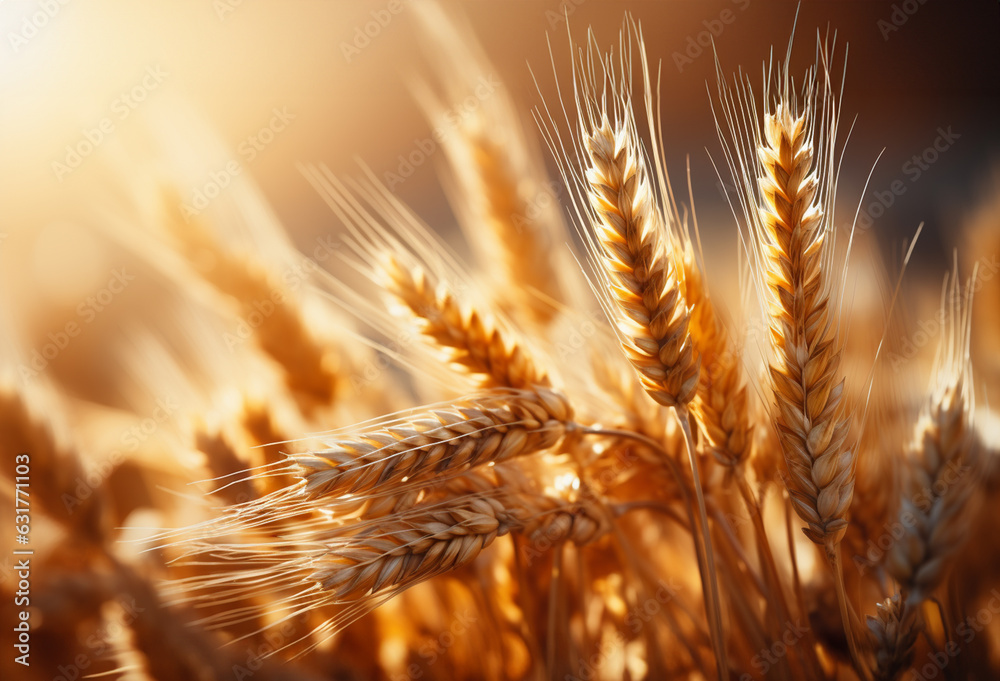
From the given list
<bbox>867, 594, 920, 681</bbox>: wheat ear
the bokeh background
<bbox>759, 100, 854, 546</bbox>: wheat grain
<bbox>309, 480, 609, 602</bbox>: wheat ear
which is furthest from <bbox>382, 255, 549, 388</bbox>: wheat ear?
the bokeh background

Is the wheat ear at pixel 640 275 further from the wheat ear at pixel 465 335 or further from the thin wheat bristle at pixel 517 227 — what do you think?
the thin wheat bristle at pixel 517 227

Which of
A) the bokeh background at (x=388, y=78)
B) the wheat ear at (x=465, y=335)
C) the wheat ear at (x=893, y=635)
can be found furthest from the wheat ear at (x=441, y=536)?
the bokeh background at (x=388, y=78)

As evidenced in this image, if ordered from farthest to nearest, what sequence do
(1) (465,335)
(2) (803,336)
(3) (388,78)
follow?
1. (3) (388,78)
2. (1) (465,335)
3. (2) (803,336)

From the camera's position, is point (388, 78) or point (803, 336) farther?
point (388, 78)

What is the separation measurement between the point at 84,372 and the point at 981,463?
2.03 m

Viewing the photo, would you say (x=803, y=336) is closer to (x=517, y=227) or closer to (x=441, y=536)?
(x=441, y=536)

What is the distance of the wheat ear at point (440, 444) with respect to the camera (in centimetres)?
48

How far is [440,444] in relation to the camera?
51cm

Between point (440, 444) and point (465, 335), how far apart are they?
165 mm

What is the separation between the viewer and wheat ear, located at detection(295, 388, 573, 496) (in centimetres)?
48

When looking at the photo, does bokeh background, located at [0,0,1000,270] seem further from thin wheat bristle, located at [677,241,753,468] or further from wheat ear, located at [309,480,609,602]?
wheat ear, located at [309,480,609,602]

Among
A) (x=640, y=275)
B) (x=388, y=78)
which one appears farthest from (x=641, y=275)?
(x=388, y=78)

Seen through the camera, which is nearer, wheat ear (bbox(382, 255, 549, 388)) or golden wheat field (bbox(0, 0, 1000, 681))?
golden wheat field (bbox(0, 0, 1000, 681))

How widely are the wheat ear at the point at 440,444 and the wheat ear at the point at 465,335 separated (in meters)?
0.06
